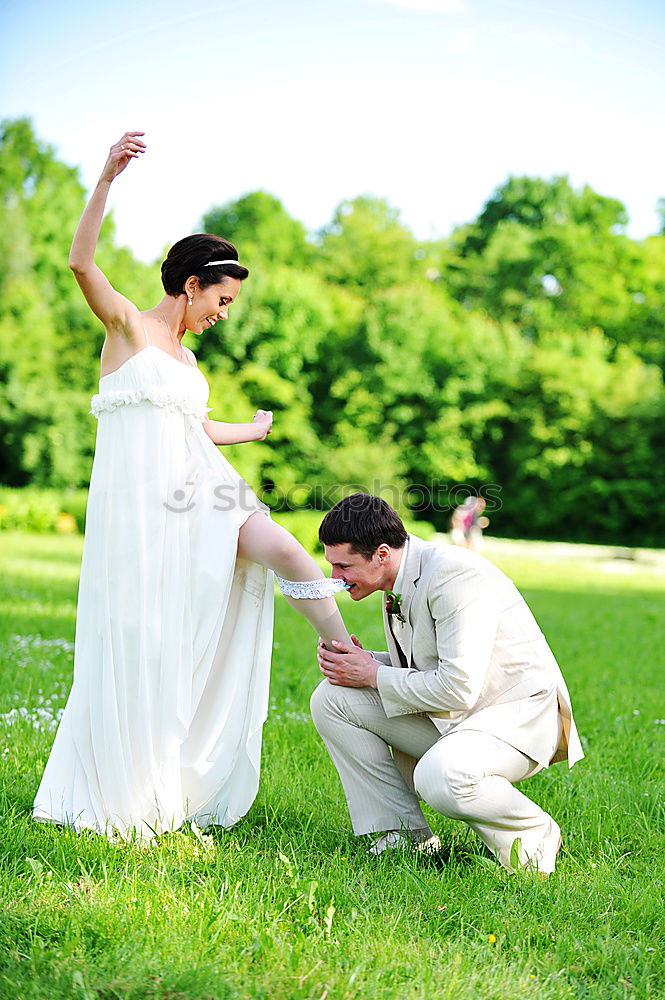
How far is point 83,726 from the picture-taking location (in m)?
3.67

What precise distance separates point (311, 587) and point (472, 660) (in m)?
0.65

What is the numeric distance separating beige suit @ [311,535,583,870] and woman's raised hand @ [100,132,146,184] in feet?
5.60

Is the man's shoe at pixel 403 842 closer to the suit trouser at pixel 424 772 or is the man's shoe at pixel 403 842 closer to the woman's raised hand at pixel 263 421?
the suit trouser at pixel 424 772

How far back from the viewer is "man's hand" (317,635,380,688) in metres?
3.67

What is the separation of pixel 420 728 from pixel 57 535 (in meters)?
22.6

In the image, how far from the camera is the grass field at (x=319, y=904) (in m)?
2.60

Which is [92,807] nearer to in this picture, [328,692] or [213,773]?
[213,773]

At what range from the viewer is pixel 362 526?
139 inches

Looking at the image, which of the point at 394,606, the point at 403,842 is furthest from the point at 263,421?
the point at 403,842

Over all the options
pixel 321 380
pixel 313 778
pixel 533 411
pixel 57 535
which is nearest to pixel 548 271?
pixel 533 411

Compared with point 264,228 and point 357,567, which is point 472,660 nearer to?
point 357,567

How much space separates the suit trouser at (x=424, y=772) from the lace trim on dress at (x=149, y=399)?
1.22 m
